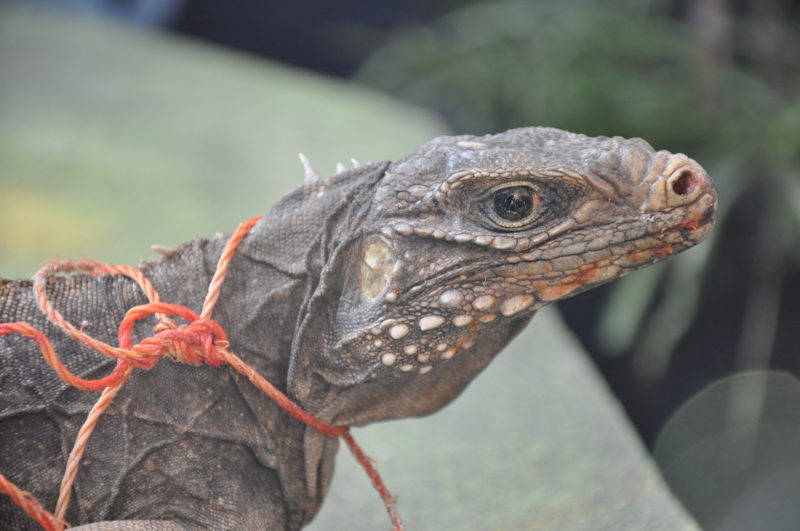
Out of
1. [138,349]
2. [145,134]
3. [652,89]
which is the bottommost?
[138,349]

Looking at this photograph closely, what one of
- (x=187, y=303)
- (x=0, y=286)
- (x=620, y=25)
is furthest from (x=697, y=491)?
(x=620, y=25)

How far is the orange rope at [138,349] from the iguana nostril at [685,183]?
1488 mm

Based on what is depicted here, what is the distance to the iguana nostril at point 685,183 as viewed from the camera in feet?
9.34

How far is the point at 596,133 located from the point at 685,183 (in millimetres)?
6032

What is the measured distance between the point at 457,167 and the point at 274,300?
810 mm

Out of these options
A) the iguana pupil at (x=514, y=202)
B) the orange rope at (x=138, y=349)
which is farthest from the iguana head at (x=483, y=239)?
the orange rope at (x=138, y=349)

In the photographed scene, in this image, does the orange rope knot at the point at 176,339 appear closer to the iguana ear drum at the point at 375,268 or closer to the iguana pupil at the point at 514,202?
the iguana ear drum at the point at 375,268

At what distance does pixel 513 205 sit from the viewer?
2947 mm

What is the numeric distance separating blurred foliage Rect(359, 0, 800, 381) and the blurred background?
0.02 meters

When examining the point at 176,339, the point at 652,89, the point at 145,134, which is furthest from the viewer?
the point at 145,134

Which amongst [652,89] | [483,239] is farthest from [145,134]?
[483,239]

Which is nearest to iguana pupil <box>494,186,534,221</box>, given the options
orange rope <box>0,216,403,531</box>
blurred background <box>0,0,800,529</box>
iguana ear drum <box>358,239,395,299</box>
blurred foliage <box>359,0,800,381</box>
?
iguana ear drum <box>358,239,395,299</box>

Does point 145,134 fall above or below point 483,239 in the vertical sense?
above

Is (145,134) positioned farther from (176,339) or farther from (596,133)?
(176,339)
